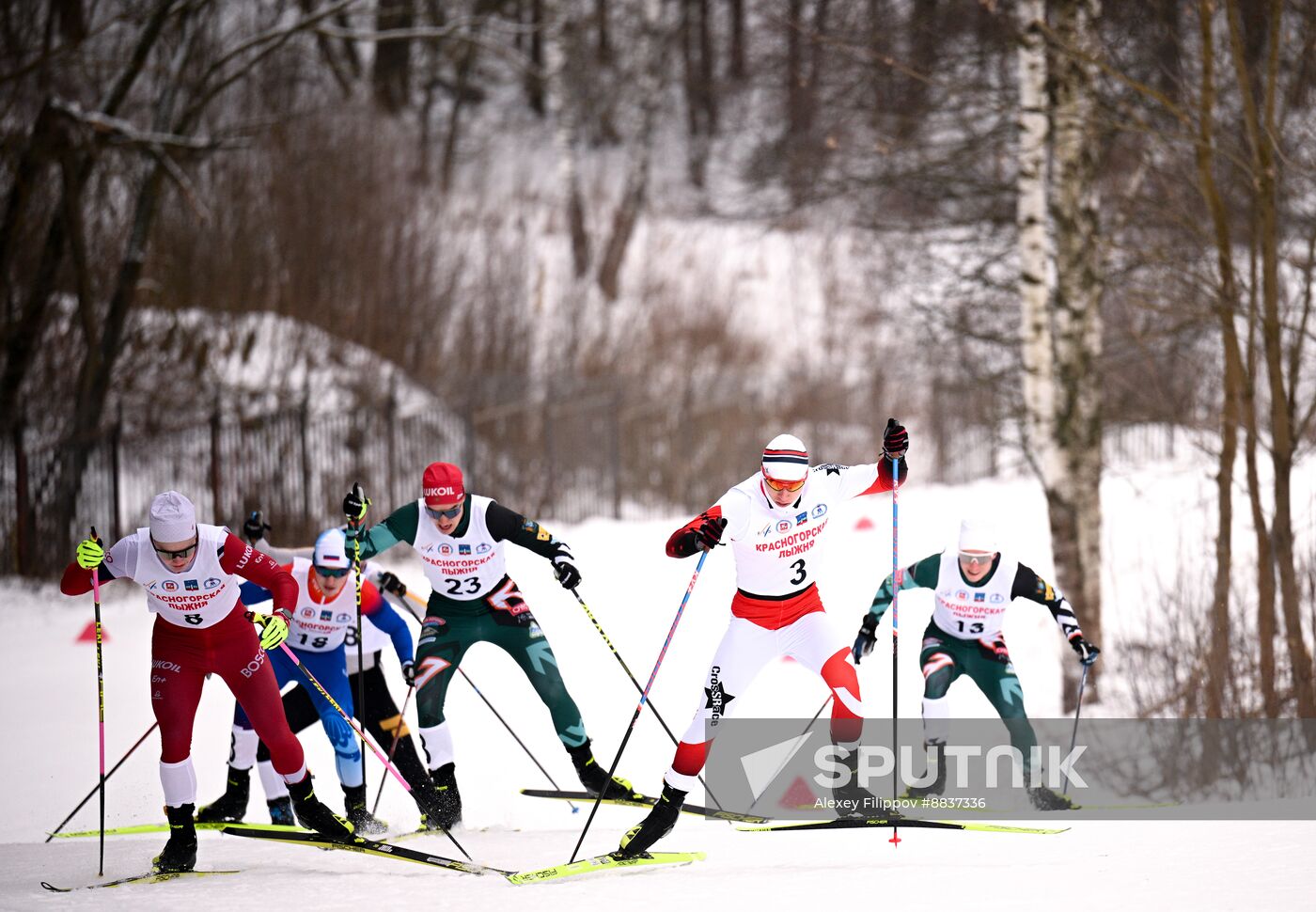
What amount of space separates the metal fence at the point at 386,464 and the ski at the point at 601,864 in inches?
272

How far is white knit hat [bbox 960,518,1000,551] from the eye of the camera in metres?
7.69

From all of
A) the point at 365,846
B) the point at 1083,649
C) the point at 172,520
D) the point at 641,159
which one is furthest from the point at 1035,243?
the point at 641,159

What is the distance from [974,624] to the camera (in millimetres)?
7957

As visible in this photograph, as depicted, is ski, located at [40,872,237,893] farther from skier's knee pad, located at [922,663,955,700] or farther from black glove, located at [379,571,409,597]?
skier's knee pad, located at [922,663,955,700]

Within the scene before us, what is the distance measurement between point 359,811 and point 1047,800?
4.12 meters

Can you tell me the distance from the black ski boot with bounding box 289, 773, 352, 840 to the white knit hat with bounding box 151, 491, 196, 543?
1416 mm

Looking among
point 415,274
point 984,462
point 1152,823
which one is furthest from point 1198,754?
point 415,274

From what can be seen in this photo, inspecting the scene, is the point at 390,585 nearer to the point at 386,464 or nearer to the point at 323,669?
the point at 323,669

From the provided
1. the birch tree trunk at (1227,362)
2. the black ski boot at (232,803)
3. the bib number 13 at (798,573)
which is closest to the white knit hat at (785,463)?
the bib number 13 at (798,573)

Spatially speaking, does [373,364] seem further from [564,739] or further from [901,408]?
[564,739]

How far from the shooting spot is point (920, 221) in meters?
13.1

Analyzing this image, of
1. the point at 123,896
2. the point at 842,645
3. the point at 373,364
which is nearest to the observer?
the point at 123,896

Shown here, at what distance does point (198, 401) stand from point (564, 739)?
35.1ft

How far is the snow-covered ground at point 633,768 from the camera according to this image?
5.77m
